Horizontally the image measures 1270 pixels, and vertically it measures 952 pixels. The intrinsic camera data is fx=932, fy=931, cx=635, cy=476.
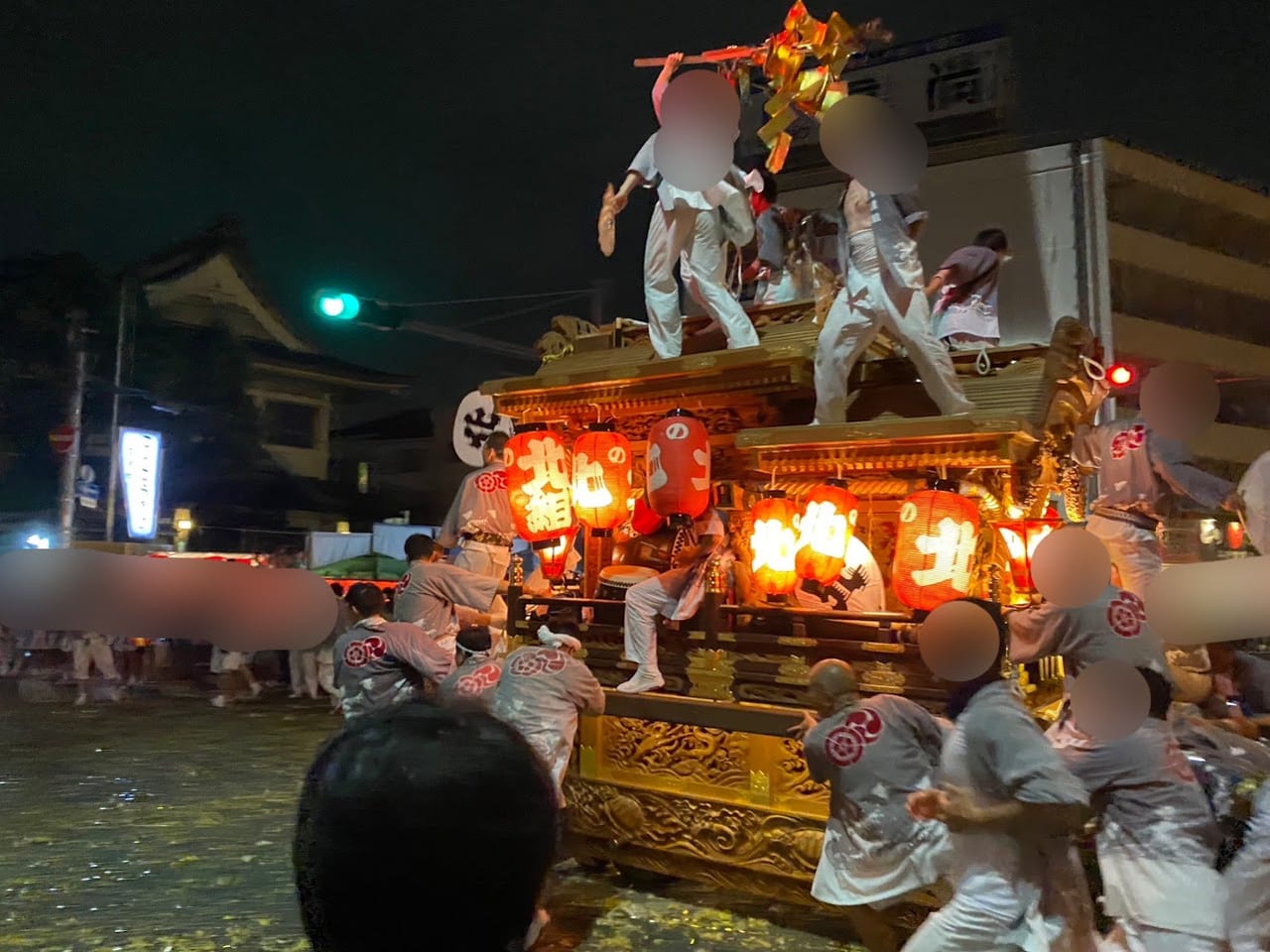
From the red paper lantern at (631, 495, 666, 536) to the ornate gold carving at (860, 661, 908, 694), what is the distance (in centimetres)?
279

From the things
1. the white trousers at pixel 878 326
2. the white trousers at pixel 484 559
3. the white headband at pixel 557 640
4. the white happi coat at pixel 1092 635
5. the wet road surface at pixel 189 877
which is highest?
the white trousers at pixel 878 326

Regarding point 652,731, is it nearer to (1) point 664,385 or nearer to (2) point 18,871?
(1) point 664,385

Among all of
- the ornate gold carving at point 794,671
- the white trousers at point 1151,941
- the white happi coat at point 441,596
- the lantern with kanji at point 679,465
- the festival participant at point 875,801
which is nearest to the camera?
the white trousers at point 1151,941

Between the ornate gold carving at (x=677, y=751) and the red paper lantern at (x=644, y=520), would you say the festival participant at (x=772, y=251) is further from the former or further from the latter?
the ornate gold carving at (x=677, y=751)

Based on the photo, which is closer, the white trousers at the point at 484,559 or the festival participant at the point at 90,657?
the white trousers at the point at 484,559

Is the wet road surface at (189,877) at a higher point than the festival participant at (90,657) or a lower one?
lower

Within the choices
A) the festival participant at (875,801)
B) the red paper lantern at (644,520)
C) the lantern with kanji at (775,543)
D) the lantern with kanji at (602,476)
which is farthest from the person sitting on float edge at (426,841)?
the red paper lantern at (644,520)

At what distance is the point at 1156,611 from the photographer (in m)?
4.15

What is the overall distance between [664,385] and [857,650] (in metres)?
2.56

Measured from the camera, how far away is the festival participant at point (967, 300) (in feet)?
24.1

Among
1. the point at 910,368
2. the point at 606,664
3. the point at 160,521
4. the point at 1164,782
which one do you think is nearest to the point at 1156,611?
the point at 1164,782

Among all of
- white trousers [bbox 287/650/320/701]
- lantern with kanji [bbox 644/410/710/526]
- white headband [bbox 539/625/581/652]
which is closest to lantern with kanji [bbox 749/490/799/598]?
lantern with kanji [bbox 644/410/710/526]

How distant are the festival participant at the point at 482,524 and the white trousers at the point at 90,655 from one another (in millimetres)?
10184

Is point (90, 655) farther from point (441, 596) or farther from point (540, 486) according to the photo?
point (540, 486)
